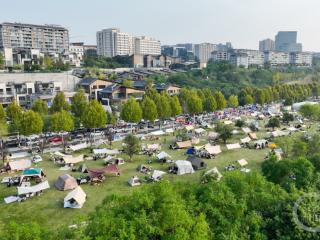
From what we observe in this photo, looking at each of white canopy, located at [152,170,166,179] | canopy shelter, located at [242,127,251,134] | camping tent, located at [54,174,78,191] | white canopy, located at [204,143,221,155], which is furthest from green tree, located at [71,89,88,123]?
canopy shelter, located at [242,127,251,134]

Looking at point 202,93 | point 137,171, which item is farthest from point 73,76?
point 137,171

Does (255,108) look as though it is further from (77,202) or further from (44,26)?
(44,26)

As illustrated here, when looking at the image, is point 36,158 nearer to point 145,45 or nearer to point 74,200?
point 74,200

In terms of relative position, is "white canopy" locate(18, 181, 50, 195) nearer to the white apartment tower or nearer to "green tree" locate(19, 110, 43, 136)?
"green tree" locate(19, 110, 43, 136)

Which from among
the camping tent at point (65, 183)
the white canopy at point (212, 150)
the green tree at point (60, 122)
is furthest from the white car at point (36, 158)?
the white canopy at point (212, 150)

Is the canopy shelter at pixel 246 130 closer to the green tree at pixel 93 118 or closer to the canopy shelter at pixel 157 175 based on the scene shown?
the green tree at pixel 93 118
